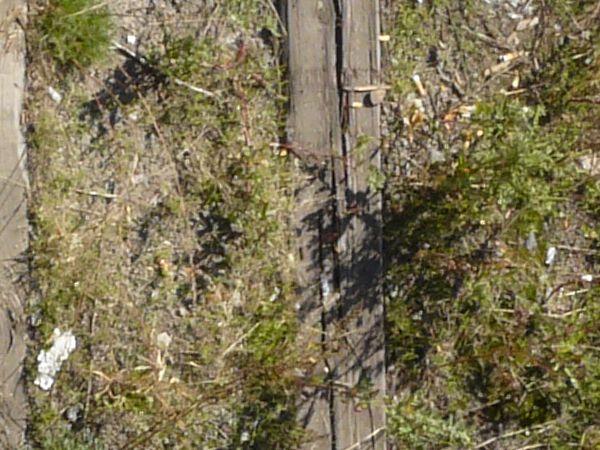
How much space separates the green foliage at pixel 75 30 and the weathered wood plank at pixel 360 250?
0.83 metres

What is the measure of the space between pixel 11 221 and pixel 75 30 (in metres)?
0.70

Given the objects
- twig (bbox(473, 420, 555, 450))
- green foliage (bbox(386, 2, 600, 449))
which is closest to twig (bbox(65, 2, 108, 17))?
green foliage (bbox(386, 2, 600, 449))

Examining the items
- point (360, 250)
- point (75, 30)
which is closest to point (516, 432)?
point (360, 250)

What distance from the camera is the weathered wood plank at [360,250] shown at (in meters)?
3.37

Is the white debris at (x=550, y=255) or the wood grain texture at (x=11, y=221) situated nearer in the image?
the wood grain texture at (x=11, y=221)

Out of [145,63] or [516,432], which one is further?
[516,432]

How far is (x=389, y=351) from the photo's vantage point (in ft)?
11.3

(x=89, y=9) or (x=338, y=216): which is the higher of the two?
(x=89, y=9)

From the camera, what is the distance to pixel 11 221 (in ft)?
11.0

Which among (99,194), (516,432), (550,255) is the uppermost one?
(99,194)

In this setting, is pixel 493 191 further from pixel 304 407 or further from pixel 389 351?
pixel 304 407

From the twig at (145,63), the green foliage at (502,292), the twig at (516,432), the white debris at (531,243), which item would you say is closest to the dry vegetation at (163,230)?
the twig at (145,63)

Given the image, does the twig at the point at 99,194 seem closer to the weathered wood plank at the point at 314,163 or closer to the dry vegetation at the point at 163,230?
the dry vegetation at the point at 163,230

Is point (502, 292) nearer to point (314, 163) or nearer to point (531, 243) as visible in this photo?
point (531, 243)
